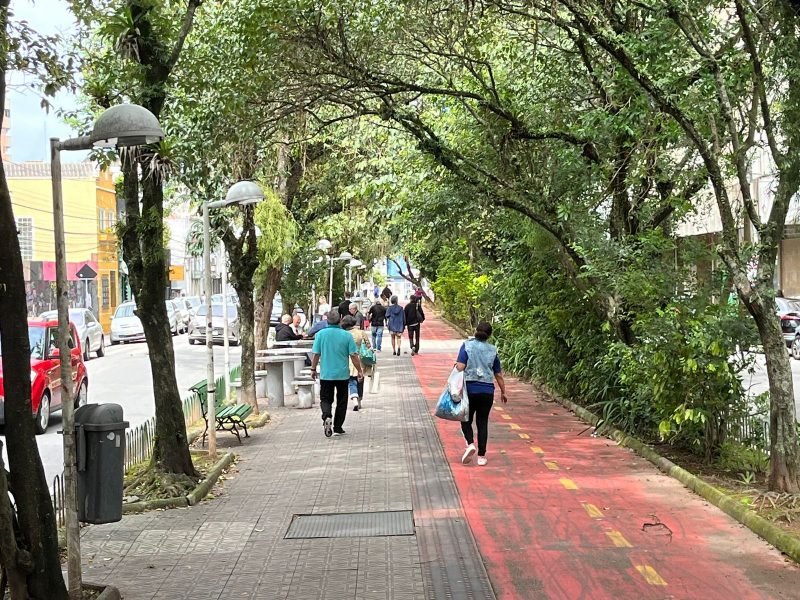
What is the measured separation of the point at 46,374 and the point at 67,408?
999 centimetres

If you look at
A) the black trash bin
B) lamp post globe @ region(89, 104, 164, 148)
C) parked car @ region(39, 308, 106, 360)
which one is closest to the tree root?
the black trash bin

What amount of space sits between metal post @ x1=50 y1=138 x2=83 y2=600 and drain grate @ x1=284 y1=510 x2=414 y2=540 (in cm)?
235

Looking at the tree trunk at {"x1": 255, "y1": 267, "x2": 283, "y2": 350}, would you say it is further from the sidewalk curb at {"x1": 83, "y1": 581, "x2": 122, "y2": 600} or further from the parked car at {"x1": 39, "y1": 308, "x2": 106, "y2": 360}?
the sidewalk curb at {"x1": 83, "y1": 581, "x2": 122, "y2": 600}

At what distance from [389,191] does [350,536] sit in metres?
12.9

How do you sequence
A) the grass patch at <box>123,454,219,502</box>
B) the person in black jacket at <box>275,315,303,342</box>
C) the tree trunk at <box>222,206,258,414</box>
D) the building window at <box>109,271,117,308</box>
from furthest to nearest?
the building window at <box>109,271,117,308</box>
the person in black jacket at <box>275,315,303,342</box>
the tree trunk at <box>222,206,258,414</box>
the grass patch at <box>123,454,219,502</box>

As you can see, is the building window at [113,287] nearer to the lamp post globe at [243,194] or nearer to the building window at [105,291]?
the building window at [105,291]

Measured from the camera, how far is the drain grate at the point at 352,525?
8797mm

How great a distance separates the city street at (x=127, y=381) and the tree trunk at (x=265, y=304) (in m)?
2.11

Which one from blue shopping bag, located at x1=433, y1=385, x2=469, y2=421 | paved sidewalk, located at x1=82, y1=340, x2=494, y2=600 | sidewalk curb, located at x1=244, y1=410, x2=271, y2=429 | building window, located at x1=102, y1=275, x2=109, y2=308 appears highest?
building window, located at x1=102, y1=275, x2=109, y2=308

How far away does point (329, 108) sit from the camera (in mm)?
18000

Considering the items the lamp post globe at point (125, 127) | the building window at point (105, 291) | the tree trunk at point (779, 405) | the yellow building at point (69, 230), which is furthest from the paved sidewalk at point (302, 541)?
the building window at point (105, 291)

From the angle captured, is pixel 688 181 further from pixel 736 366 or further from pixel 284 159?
pixel 284 159

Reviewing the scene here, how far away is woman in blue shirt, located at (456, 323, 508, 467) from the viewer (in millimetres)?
12102

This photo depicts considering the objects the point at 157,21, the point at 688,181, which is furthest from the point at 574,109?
the point at 157,21
